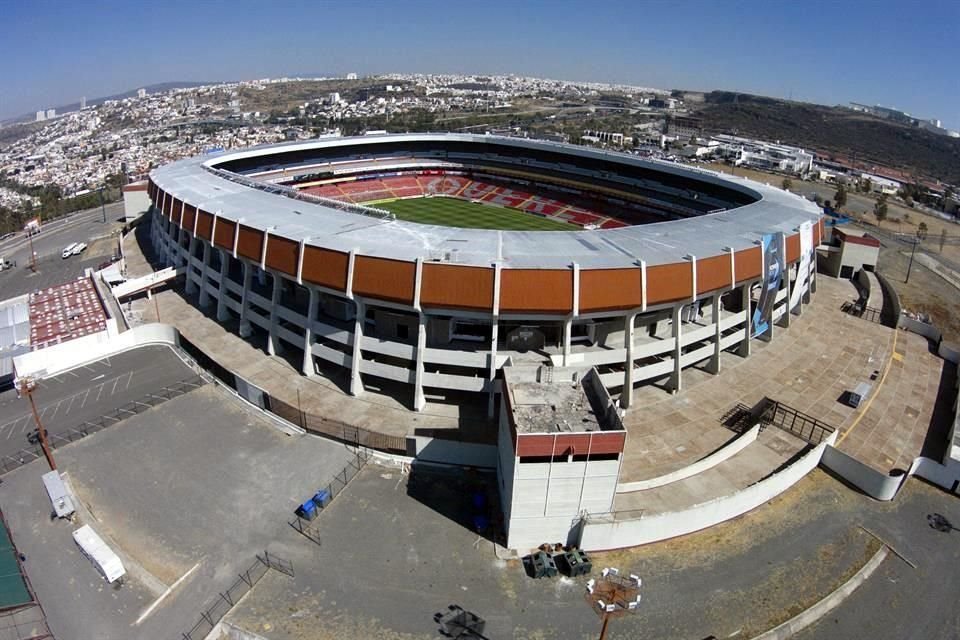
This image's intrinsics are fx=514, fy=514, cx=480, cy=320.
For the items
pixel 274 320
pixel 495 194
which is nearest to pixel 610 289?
pixel 274 320

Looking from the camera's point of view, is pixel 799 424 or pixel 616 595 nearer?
pixel 616 595

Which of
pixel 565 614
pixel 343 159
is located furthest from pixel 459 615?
pixel 343 159

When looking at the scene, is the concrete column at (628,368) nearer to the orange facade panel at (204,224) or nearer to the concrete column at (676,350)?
the concrete column at (676,350)

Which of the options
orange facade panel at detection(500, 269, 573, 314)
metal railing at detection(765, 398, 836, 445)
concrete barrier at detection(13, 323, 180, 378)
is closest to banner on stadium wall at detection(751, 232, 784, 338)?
metal railing at detection(765, 398, 836, 445)

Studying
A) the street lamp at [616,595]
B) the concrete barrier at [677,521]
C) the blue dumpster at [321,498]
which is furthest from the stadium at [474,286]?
the street lamp at [616,595]

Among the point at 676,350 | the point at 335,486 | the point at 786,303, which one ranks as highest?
the point at 786,303

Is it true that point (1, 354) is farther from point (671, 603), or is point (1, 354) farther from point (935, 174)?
point (935, 174)

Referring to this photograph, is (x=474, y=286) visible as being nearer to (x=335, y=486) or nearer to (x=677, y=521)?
(x=335, y=486)
